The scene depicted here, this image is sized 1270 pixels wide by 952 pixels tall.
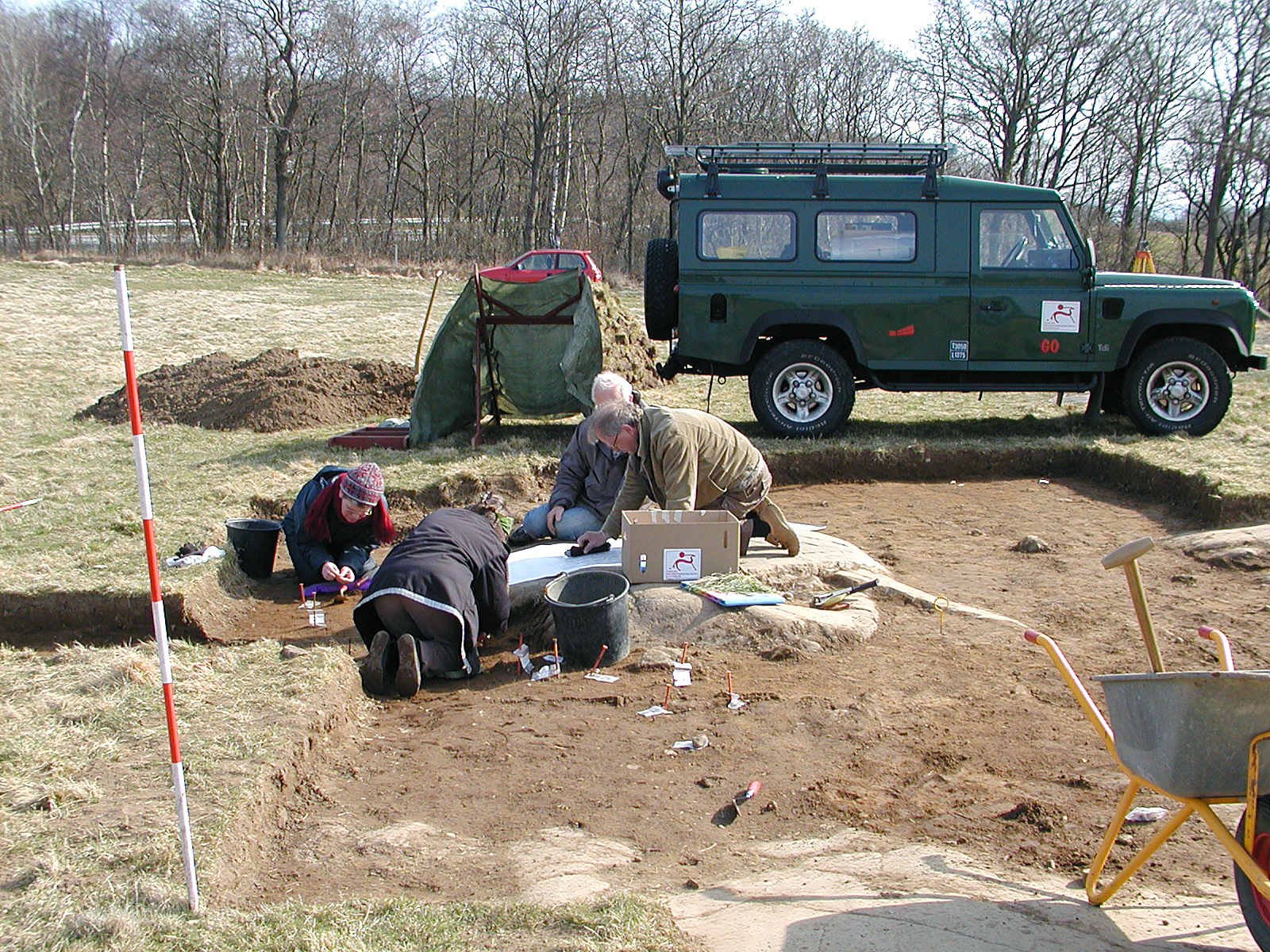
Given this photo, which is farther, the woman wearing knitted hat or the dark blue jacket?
the dark blue jacket

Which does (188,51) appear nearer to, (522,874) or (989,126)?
(989,126)

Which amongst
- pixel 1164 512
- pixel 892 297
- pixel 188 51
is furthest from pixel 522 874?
pixel 188 51

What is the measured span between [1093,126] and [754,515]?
33.8 meters

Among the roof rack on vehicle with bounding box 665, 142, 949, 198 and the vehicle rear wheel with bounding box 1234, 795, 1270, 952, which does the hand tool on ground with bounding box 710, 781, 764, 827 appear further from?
the roof rack on vehicle with bounding box 665, 142, 949, 198

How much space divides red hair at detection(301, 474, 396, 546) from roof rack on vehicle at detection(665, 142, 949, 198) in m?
4.50

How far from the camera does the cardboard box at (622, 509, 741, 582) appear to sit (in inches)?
230

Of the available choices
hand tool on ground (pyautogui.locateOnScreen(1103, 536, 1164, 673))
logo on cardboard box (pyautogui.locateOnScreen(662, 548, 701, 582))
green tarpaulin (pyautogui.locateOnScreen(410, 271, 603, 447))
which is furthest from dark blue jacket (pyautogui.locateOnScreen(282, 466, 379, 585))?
hand tool on ground (pyautogui.locateOnScreen(1103, 536, 1164, 673))

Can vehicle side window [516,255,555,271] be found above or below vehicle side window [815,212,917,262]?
above

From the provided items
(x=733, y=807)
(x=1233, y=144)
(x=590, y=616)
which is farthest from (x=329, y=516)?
(x=1233, y=144)

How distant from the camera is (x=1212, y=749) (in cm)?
271

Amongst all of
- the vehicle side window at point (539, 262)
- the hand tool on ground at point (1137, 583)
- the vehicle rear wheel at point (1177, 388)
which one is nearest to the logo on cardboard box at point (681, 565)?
the hand tool on ground at point (1137, 583)

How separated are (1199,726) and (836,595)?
3.39 m

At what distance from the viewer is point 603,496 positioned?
284 inches

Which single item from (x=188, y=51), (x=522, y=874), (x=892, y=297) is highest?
(x=188, y=51)
